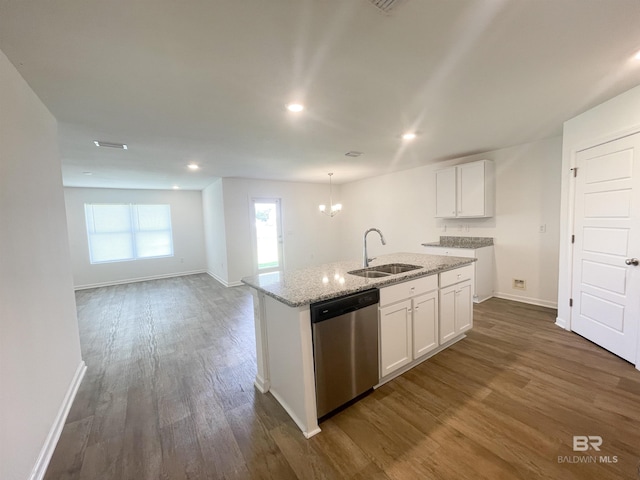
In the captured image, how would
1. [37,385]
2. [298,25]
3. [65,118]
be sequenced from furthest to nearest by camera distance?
1. [65,118]
2. [37,385]
3. [298,25]

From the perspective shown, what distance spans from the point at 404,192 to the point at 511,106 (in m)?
3.21

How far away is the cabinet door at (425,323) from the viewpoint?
95.4 inches

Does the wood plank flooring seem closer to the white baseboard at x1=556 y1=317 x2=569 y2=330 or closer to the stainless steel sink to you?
the white baseboard at x1=556 y1=317 x2=569 y2=330

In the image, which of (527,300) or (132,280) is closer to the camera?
(527,300)

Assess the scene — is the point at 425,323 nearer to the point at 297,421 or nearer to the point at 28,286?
the point at 297,421

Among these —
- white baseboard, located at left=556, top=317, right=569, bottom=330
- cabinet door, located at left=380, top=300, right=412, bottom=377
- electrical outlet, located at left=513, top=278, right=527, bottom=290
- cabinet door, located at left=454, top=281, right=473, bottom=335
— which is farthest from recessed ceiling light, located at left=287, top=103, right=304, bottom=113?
electrical outlet, located at left=513, top=278, right=527, bottom=290

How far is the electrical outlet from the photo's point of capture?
4113mm

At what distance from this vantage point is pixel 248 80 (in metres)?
1.94

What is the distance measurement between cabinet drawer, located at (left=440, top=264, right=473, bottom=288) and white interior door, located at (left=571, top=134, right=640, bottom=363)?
47.5 inches

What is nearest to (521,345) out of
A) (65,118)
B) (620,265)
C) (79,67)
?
(620,265)

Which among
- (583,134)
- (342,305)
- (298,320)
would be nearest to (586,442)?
(342,305)

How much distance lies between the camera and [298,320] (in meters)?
1.71

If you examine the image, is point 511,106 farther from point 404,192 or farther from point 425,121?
point 404,192

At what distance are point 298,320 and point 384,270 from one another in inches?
52.6
